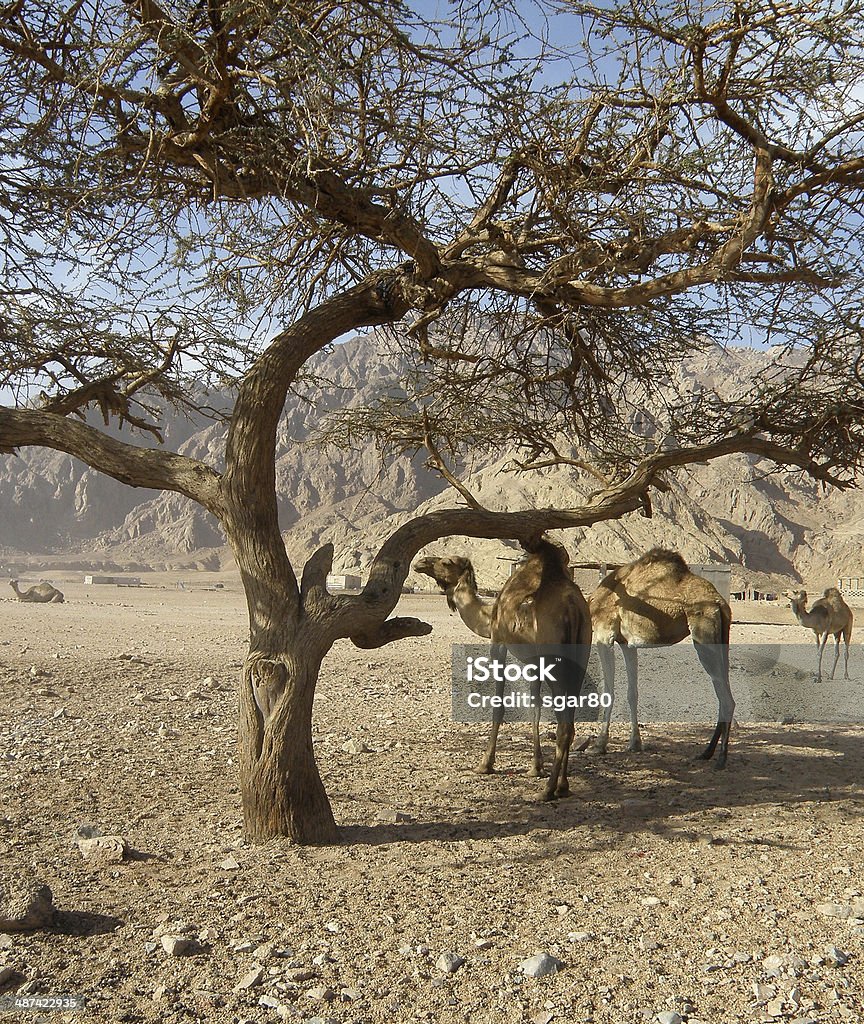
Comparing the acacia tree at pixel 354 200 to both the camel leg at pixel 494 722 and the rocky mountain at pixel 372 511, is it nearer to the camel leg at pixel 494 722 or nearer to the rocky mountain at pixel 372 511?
the camel leg at pixel 494 722

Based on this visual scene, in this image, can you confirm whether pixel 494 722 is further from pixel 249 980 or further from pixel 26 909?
pixel 26 909

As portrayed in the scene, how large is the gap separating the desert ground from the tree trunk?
0.18 m

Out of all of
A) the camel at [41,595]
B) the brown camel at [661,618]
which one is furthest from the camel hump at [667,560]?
the camel at [41,595]

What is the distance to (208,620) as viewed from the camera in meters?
24.1

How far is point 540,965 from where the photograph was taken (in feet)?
12.0

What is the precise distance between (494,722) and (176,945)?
168 inches

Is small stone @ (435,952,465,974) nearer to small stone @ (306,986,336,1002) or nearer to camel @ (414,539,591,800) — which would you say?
small stone @ (306,986,336,1002)

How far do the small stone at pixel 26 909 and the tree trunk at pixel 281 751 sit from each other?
1.51 m

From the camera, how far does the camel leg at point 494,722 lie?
24.6ft

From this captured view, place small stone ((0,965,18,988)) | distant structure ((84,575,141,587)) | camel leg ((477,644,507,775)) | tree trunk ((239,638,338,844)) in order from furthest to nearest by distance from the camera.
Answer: distant structure ((84,575,141,587)) < camel leg ((477,644,507,775)) < tree trunk ((239,638,338,844)) < small stone ((0,965,18,988))

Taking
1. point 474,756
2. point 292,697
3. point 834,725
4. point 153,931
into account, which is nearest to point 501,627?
point 474,756

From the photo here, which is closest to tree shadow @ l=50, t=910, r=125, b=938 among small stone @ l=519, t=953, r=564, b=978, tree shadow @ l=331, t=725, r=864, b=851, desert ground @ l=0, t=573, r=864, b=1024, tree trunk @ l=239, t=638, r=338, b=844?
desert ground @ l=0, t=573, r=864, b=1024

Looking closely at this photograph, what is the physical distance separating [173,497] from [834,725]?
286 ft

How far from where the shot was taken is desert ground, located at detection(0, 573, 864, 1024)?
3.47 m
